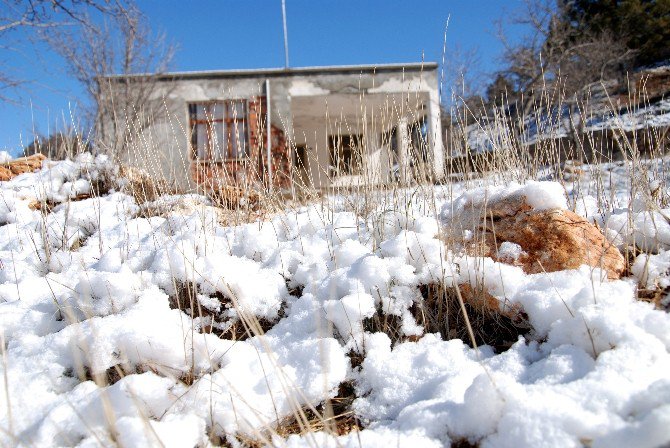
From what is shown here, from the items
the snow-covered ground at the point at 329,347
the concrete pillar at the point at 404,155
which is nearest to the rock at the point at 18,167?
the snow-covered ground at the point at 329,347

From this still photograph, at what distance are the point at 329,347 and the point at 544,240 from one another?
921 millimetres

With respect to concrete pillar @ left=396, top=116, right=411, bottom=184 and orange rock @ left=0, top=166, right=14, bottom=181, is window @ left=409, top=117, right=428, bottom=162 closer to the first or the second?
concrete pillar @ left=396, top=116, right=411, bottom=184

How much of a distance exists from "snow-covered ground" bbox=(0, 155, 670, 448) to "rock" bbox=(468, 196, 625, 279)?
0.23 ft

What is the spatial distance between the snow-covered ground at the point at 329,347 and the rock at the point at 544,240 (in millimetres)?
70

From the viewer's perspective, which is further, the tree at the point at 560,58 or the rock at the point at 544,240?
the tree at the point at 560,58

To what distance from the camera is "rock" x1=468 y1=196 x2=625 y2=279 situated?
1521 millimetres

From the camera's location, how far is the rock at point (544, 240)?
1.52m

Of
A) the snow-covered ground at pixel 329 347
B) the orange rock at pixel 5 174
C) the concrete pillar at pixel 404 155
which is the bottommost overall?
the snow-covered ground at pixel 329 347

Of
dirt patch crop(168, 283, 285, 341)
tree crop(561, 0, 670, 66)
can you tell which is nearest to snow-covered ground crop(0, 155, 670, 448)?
dirt patch crop(168, 283, 285, 341)

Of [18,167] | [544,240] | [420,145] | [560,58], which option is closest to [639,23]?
[560,58]

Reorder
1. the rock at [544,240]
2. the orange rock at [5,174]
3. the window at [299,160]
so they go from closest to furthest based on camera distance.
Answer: the rock at [544,240] < the window at [299,160] < the orange rock at [5,174]

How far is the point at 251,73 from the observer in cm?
877

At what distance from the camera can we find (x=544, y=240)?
5.32ft

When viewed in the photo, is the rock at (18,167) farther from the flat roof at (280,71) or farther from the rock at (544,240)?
the flat roof at (280,71)
